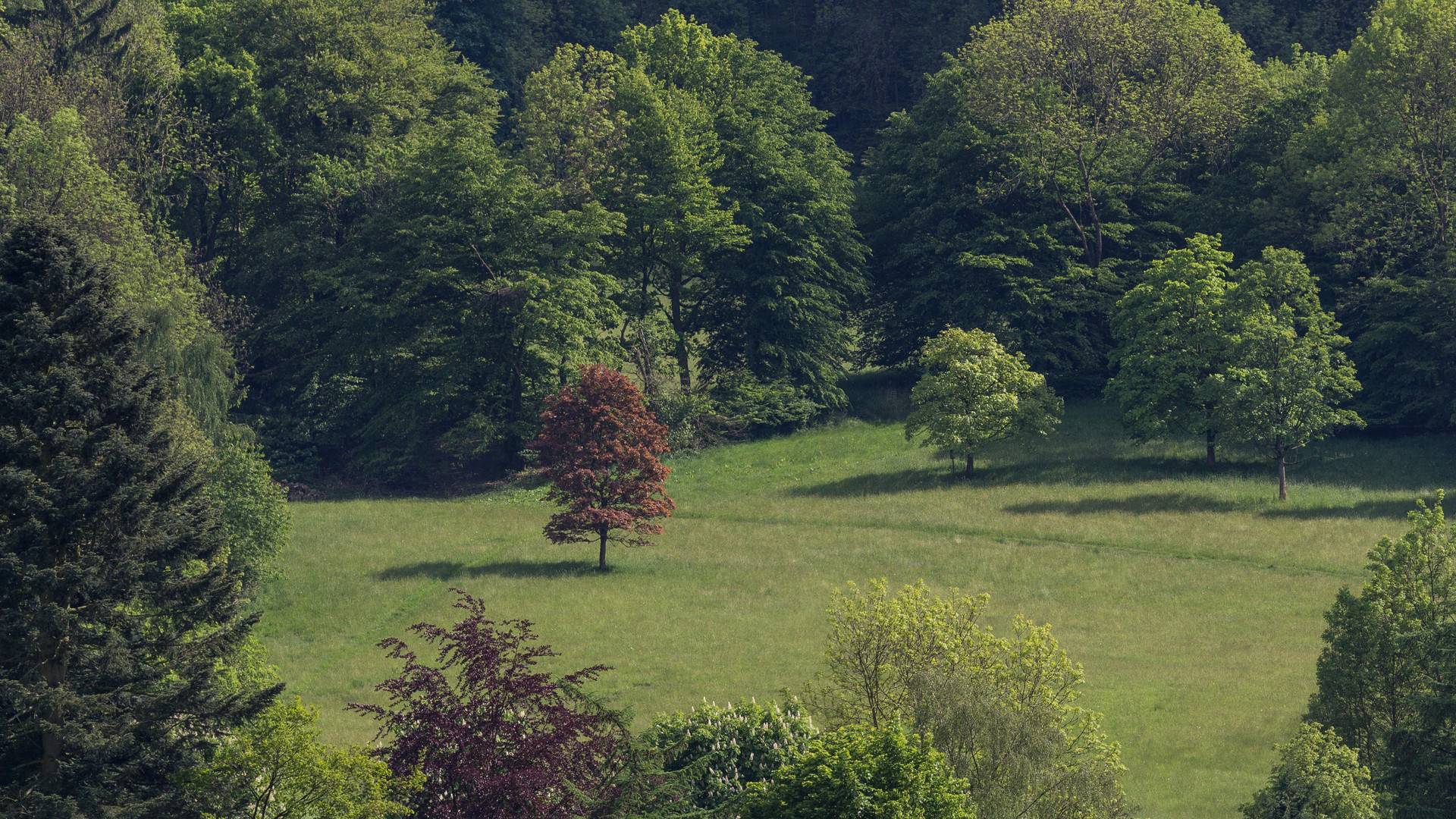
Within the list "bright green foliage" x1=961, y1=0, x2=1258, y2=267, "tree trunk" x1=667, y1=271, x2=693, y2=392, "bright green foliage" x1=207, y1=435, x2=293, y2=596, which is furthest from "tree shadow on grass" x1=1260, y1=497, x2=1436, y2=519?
"bright green foliage" x1=207, y1=435, x2=293, y2=596

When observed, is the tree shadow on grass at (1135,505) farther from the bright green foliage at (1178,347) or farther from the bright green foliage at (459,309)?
the bright green foliage at (459,309)

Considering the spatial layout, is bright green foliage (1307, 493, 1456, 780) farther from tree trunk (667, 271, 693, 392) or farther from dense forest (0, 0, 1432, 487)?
tree trunk (667, 271, 693, 392)

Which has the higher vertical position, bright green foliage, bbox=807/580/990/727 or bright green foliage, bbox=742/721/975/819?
bright green foliage, bbox=807/580/990/727

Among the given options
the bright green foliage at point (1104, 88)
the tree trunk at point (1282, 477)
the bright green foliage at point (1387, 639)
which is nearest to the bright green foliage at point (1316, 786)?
the bright green foliage at point (1387, 639)

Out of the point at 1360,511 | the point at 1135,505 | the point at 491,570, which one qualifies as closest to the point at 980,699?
the point at 491,570

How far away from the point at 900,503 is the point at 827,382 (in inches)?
686

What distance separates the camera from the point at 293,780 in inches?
845

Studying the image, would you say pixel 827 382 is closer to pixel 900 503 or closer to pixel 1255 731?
pixel 900 503

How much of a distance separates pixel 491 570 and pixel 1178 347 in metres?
30.6

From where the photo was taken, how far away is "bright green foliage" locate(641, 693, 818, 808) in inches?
991

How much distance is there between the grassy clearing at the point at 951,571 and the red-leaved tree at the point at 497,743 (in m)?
12.9

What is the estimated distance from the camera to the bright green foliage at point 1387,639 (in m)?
26.0

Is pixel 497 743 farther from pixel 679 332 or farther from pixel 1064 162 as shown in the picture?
pixel 1064 162

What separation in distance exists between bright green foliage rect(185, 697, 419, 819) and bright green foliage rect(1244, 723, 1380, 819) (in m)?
14.2
